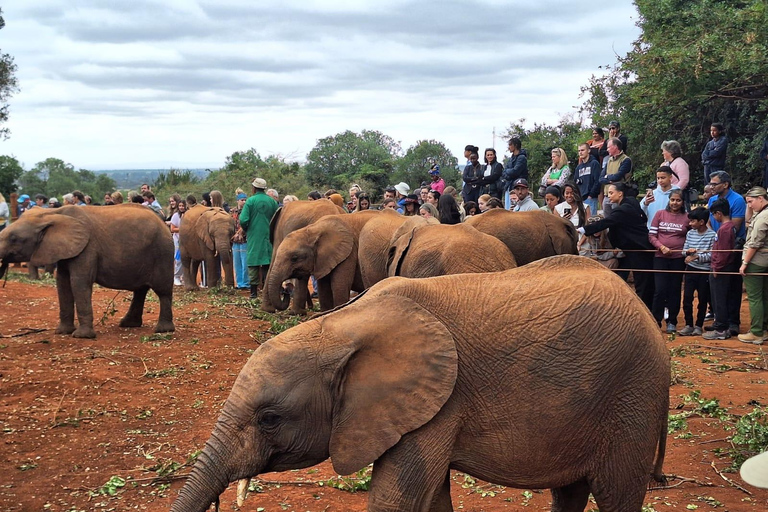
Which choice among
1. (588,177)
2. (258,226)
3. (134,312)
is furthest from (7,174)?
(588,177)

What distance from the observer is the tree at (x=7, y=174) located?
33938 mm

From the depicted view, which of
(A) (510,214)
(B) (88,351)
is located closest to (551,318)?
(A) (510,214)

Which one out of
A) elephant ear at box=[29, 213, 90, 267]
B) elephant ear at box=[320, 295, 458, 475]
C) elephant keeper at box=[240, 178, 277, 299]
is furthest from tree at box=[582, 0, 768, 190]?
elephant ear at box=[320, 295, 458, 475]

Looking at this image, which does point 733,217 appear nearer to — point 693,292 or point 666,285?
point 693,292

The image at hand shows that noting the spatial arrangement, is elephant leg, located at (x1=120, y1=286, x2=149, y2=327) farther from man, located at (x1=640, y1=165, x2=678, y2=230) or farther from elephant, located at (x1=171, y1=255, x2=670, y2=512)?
elephant, located at (x1=171, y1=255, x2=670, y2=512)

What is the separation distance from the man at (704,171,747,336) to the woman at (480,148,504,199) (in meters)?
4.14

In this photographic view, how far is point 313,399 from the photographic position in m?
3.93

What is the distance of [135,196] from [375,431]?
14.8 meters

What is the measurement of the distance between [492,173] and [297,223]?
12.4 ft

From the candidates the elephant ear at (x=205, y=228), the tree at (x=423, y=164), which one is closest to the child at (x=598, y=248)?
the elephant ear at (x=205, y=228)

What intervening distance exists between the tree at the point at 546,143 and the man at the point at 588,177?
697cm

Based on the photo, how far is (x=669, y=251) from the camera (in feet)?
37.7

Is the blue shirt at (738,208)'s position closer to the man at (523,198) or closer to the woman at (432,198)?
the man at (523,198)

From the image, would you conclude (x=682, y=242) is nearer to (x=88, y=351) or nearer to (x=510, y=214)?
(x=510, y=214)
